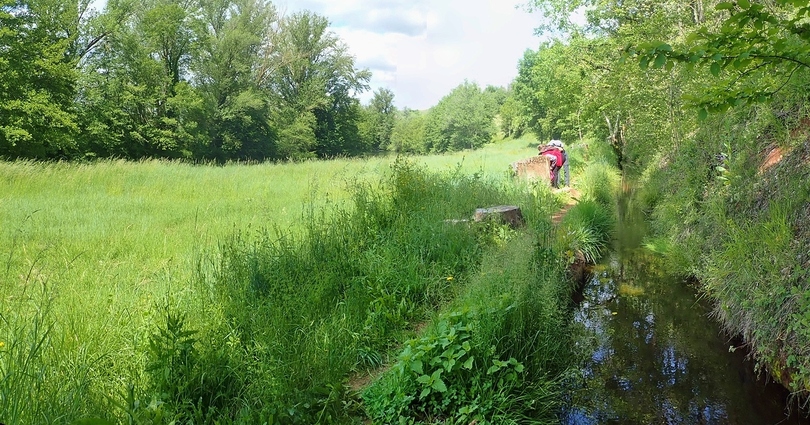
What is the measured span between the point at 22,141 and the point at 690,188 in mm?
24145

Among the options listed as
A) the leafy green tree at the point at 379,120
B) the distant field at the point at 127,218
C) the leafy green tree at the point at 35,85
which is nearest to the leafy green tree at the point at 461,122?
the leafy green tree at the point at 379,120

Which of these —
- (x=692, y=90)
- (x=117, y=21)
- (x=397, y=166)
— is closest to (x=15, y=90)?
(x=117, y=21)

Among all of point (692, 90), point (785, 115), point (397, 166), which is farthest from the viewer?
point (692, 90)

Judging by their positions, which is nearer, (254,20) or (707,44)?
(707,44)

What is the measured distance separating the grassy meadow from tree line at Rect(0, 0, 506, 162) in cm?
1210

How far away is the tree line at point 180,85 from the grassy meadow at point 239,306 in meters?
12.1

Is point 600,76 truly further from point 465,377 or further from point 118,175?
point 465,377

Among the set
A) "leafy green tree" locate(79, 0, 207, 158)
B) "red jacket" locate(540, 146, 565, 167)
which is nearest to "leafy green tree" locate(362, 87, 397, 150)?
"leafy green tree" locate(79, 0, 207, 158)

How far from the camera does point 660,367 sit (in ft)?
14.1

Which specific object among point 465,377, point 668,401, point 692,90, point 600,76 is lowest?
point 668,401

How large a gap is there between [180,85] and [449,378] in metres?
22.4

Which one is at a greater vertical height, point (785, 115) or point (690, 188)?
point (785, 115)

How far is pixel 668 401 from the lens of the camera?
375cm

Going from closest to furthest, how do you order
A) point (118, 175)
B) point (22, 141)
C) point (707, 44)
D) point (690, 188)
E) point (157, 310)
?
1. point (707, 44)
2. point (157, 310)
3. point (690, 188)
4. point (118, 175)
5. point (22, 141)
